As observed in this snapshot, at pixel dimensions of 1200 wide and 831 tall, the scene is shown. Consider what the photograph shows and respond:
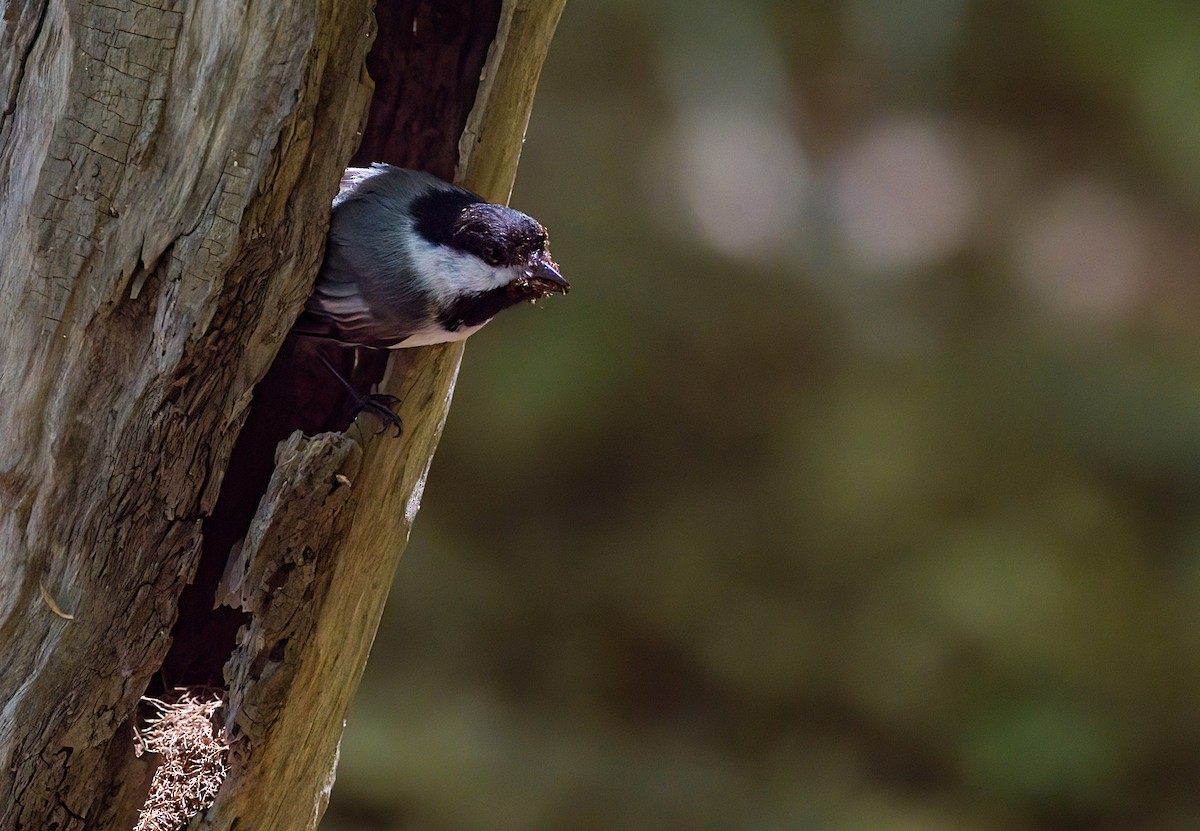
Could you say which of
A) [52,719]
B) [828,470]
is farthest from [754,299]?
[52,719]

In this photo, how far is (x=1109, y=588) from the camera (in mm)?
4598

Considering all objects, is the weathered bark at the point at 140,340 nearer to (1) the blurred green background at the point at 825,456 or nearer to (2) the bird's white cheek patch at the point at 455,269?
(2) the bird's white cheek patch at the point at 455,269

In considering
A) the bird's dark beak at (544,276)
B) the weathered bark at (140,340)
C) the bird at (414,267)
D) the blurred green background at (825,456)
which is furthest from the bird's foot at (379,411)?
the blurred green background at (825,456)

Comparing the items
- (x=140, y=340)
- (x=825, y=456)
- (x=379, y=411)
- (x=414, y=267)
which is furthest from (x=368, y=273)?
(x=825, y=456)

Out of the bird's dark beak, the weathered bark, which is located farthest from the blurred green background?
the weathered bark

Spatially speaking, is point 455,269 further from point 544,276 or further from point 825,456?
point 825,456

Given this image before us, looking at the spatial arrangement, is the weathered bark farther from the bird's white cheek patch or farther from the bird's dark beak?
the bird's dark beak

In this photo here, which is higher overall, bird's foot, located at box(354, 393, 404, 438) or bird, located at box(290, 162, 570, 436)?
bird, located at box(290, 162, 570, 436)

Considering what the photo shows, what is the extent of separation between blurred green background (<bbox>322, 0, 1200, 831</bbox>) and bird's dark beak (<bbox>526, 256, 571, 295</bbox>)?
2.64 meters

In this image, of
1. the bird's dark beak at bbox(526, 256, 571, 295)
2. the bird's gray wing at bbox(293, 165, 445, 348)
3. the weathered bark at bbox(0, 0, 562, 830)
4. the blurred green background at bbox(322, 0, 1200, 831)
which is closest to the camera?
the weathered bark at bbox(0, 0, 562, 830)

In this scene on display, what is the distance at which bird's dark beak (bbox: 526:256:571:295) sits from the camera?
2.08 m

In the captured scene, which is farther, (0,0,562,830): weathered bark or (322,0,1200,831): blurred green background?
(322,0,1200,831): blurred green background

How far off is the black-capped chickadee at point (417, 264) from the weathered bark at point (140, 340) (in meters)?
0.14

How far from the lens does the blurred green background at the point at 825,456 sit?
455 centimetres
